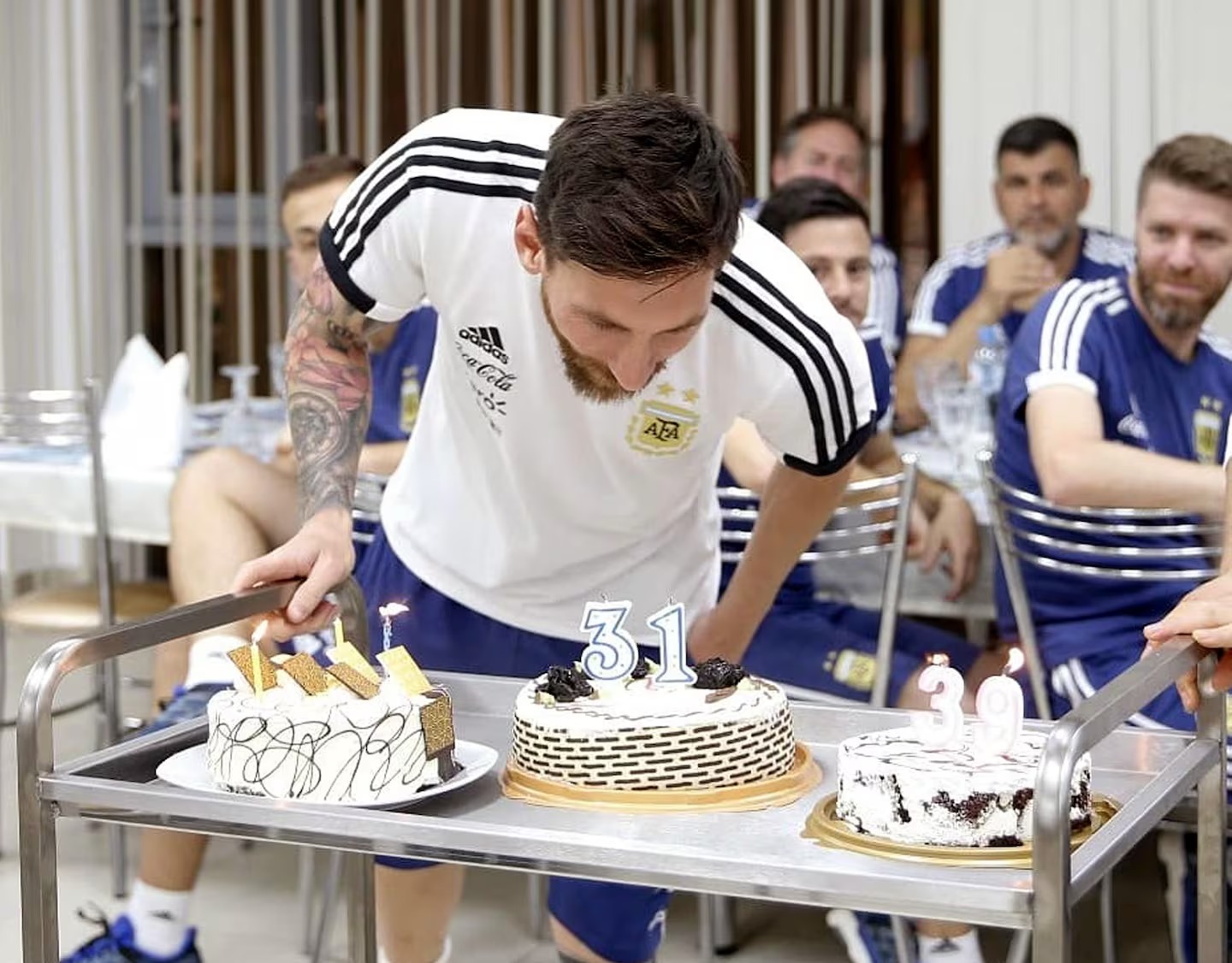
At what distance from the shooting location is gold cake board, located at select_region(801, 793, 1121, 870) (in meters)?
1.25

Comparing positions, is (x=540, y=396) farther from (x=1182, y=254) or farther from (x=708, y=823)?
(x=1182, y=254)

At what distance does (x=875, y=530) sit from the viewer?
2.81 meters

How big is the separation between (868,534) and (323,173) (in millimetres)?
1414

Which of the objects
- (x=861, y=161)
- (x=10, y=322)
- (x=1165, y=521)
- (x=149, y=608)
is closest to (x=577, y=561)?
(x=1165, y=521)

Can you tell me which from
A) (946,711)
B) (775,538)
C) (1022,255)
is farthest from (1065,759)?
(1022,255)

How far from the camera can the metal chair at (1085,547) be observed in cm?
252

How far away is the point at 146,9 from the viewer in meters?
6.00

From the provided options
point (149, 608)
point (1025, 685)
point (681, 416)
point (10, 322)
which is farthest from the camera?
point (10, 322)

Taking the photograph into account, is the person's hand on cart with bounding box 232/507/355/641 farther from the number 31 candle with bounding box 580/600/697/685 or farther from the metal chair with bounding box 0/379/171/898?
the metal chair with bounding box 0/379/171/898

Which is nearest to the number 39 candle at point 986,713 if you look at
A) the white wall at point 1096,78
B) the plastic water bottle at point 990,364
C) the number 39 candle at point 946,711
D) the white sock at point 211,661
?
the number 39 candle at point 946,711

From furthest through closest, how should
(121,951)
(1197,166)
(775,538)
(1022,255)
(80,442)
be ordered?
(1022,255), (80,442), (1197,166), (121,951), (775,538)

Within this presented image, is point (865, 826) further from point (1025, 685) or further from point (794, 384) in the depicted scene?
point (1025, 685)

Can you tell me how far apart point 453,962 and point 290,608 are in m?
1.47

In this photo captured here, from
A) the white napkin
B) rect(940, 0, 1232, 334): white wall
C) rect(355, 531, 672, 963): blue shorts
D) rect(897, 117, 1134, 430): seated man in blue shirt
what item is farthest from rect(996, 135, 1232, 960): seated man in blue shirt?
rect(940, 0, 1232, 334): white wall
